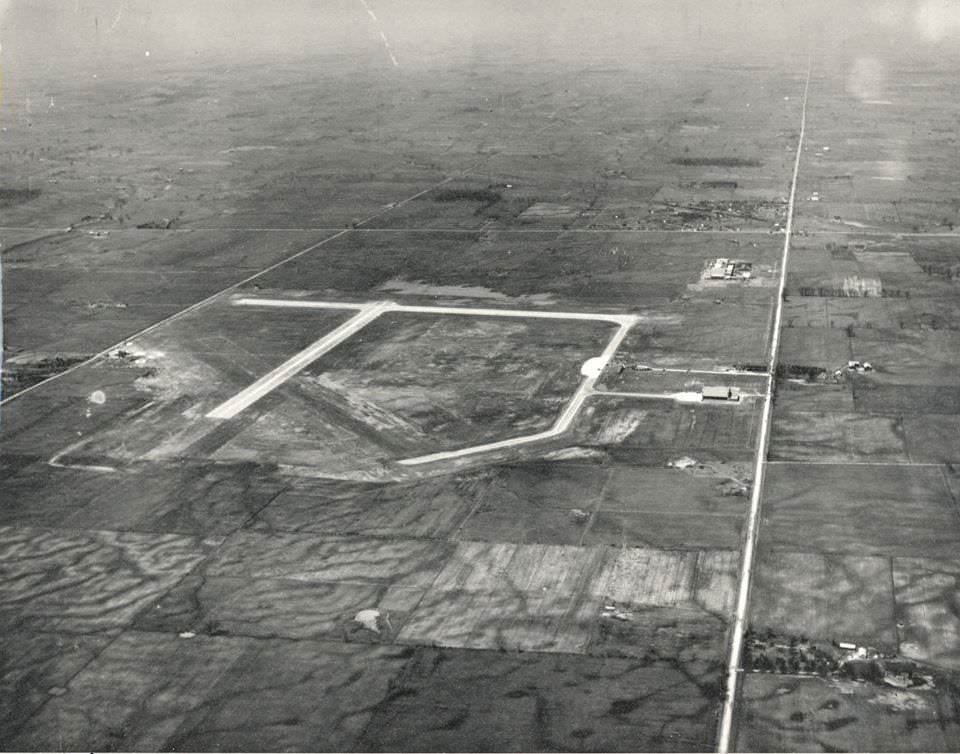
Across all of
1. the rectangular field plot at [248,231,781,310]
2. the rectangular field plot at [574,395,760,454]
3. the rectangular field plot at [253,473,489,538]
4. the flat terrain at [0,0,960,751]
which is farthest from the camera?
the rectangular field plot at [248,231,781,310]

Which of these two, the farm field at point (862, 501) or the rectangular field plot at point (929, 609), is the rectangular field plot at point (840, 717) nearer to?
the farm field at point (862, 501)

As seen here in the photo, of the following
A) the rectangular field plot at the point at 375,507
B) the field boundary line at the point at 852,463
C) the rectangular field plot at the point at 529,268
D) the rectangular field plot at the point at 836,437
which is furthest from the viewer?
the rectangular field plot at the point at 529,268

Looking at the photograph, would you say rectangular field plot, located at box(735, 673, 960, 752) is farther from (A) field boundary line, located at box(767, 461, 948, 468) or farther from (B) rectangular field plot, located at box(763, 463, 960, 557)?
(A) field boundary line, located at box(767, 461, 948, 468)

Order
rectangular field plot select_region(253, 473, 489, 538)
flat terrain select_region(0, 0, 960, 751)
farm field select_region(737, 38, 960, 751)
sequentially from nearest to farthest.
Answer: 1. farm field select_region(737, 38, 960, 751)
2. flat terrain select_region(0, 0, 960, 751)
3. rectangular field plot select_region(253, 473, 489, 538)

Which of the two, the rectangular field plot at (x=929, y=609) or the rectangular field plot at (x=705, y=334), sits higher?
the rectangular field plot at (x=705, y=334)

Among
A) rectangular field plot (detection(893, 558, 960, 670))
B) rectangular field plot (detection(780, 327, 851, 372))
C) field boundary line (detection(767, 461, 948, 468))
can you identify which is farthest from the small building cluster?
rectangular field plot (detection(893, 558, 960, 670))

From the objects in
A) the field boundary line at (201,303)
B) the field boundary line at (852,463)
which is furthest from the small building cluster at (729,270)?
the field boundary line at (852,463)

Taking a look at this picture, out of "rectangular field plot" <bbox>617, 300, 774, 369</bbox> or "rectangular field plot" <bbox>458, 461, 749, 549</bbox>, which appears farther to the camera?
"rectangular field plot" <bbox>617, 300, 774, 369</bbox>
